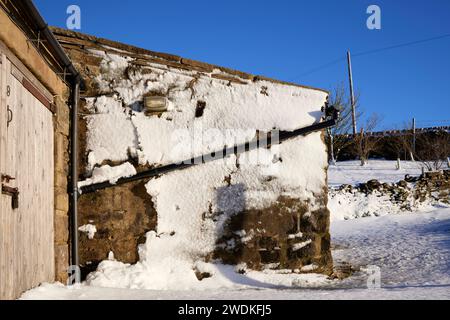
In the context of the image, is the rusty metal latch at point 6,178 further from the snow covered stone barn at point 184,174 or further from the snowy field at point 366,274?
the snow covered stone barn at point 184,174

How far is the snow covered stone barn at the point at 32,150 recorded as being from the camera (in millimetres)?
3404

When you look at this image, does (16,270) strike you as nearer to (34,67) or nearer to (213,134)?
(34,67)

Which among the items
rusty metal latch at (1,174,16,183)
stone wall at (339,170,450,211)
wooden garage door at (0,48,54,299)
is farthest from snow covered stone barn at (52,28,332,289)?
stone wall at (339,170,450,211)

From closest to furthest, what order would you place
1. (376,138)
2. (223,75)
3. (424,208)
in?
1. (223,75)
2. (424,208)
3. (376,138)

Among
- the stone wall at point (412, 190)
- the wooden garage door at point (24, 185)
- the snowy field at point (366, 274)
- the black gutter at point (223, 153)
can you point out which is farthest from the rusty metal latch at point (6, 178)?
the stone wall at point (412, 190)

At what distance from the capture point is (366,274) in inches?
247

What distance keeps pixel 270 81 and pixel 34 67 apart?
9.84 feet

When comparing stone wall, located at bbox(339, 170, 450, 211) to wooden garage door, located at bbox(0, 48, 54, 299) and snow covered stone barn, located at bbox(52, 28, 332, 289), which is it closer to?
snow covered stone barn, located at bbox(52, 28, 332, 289)

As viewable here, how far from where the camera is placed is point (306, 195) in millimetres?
6023

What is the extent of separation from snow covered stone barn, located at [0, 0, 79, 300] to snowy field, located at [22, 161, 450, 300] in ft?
1.16

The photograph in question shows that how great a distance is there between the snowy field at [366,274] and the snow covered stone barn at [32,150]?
354 mm
